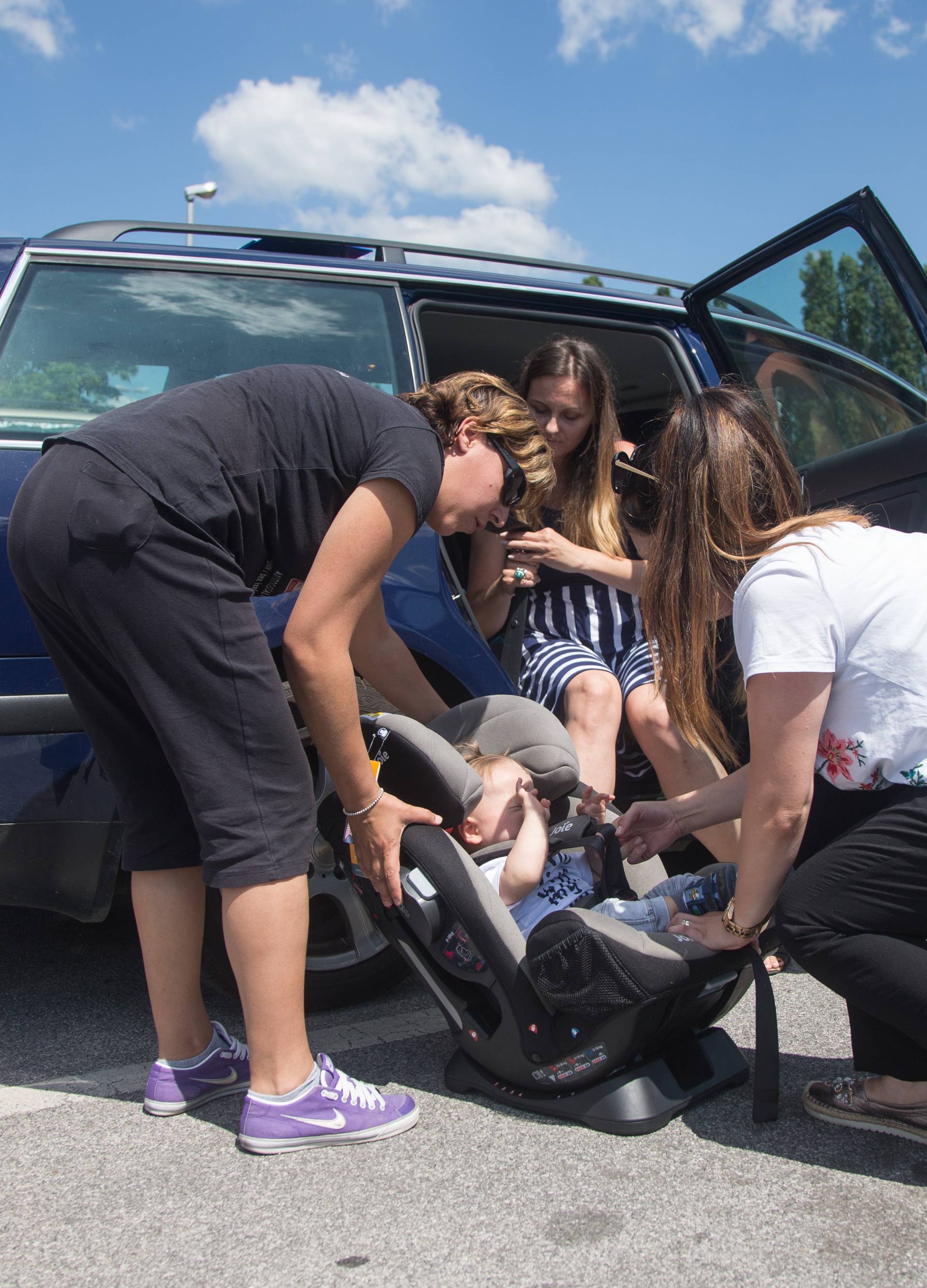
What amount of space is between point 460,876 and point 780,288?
2.13 m

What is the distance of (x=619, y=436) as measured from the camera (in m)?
3.17

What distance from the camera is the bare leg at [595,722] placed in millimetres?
2545

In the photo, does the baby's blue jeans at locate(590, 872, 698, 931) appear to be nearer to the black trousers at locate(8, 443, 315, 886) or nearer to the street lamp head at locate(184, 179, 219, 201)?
the black trousers at locate(8, 443, 315, 886)

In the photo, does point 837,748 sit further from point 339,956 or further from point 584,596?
point 339,956

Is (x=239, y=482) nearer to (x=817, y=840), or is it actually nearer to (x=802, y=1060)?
(x=817, y=840)

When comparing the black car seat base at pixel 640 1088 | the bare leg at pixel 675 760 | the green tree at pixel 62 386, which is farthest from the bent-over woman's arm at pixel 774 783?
the green tree at pixel 62 386

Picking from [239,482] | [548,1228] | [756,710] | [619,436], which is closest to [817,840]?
[756,710]

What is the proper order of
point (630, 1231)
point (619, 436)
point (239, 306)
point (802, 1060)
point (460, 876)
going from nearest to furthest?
point (630, 1231) < point (460, 876) < point (802, 1060) < point (239, 306) < point (619, 436)

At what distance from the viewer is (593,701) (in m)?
2.60

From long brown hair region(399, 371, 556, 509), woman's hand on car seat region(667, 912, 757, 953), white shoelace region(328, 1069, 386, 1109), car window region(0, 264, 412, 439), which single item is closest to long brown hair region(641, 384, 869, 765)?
long brown hair region(399, 371, 556, 509)

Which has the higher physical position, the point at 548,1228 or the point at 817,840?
the point at 817,840

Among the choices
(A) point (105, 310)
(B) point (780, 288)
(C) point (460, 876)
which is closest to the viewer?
(C) point (460, 876)

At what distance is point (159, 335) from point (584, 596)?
138 centimetres

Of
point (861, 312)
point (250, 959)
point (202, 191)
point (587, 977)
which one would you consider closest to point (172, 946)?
point (250, 959)
